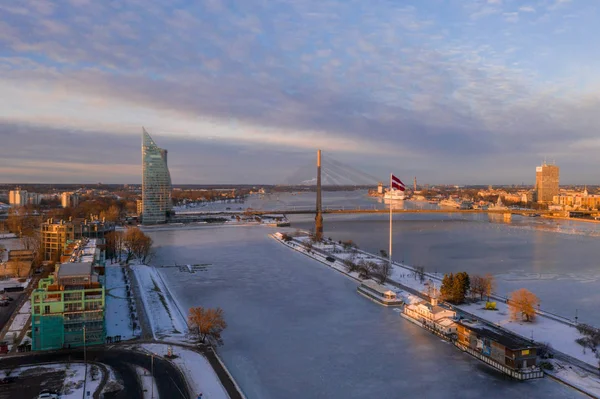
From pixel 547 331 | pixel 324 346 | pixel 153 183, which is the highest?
pixel 153 183

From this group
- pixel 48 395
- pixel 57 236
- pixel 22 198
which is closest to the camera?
pixel 48 395

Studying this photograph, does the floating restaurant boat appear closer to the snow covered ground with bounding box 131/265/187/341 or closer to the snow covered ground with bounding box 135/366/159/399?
the snow covered ground with bounding box 131/265/187/341

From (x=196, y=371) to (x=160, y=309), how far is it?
7.70ft

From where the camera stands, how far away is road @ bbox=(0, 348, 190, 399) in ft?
13.2

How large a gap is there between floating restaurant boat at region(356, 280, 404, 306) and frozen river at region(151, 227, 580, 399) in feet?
0.54

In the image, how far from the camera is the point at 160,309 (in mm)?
6648

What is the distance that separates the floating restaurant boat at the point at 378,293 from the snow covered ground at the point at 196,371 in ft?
10.3

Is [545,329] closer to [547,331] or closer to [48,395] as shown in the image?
[547,331]

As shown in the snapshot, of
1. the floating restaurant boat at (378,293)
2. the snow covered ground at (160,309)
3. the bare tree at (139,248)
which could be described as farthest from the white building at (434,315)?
the bare tree at (139,248)

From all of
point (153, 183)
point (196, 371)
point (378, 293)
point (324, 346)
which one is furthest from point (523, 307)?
point (153, 183)

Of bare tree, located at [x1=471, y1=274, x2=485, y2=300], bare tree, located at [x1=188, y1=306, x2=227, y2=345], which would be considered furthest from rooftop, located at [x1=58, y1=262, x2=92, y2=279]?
bare tree, located at [x1=471, y1=274, x2=485, y2=300]

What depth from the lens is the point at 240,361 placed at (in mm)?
4898

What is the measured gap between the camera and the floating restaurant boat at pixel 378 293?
7042 mm

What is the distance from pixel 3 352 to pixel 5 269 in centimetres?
468
